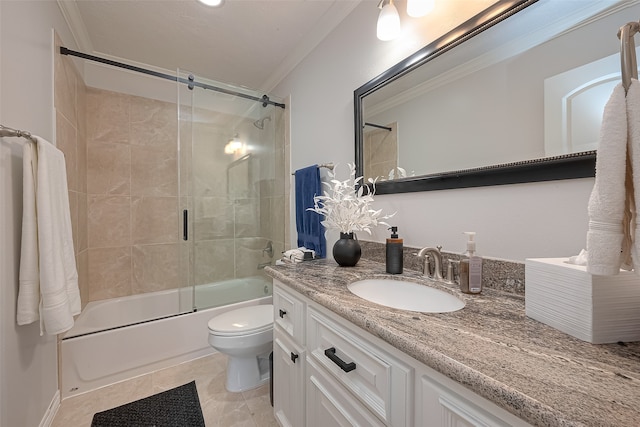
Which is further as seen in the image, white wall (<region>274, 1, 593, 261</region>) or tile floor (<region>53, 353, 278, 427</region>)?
tile floor (<region>53, 353, 278, 427</region>)

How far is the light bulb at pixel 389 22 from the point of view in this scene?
1196mm

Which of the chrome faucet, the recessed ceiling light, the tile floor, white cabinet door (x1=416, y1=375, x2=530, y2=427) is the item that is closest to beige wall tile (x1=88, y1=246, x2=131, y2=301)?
the tile floor

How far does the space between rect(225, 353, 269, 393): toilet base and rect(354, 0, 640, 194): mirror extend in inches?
54.9

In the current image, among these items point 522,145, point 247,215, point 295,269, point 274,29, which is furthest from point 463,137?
point 247,215

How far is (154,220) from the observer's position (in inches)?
101

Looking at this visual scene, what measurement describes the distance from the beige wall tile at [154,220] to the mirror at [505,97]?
224cm

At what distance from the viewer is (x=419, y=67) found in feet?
4.02

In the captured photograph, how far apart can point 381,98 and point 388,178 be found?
1.48ft

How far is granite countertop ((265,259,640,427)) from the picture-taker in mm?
354

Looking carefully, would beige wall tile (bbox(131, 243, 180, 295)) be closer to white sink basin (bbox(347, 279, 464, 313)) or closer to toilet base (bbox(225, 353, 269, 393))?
toilet base (bbox(225, 353, 269, 393))

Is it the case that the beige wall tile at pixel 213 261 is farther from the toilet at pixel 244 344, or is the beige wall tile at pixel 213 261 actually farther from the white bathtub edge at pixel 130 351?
the toilet at pixel 244 344

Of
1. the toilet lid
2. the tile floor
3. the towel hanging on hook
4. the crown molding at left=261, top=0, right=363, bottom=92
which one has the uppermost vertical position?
the crown molding at left=261, top=0, right=363, bottom=92

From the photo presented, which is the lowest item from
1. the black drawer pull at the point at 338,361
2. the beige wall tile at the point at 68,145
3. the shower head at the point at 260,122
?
the black drawer pull at the point at 338,361

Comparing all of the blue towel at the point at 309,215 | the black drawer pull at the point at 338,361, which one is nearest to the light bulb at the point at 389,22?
the blue towel at the point at 309,215
